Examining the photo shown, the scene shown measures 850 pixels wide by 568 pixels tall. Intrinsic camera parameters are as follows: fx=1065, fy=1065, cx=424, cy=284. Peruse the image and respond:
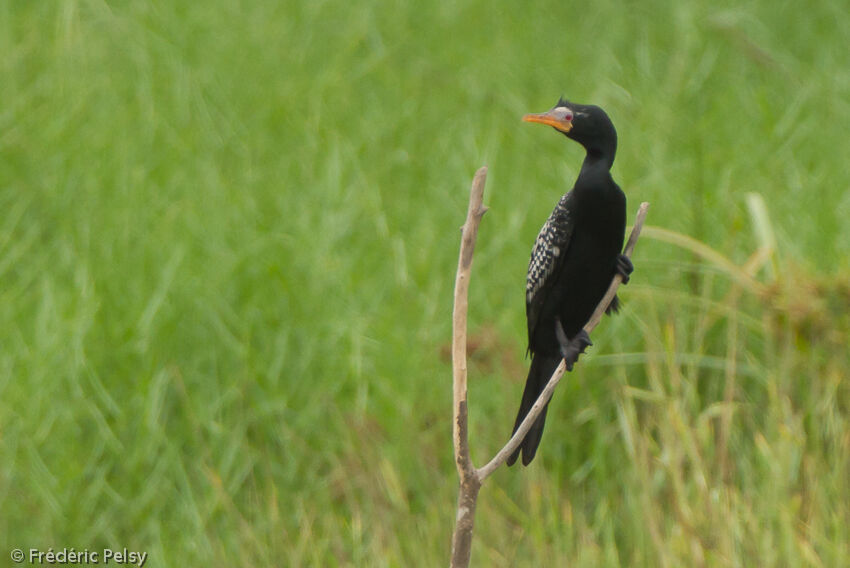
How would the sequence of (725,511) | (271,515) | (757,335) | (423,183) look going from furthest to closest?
(423,183), (757,335), (271,515), (725,511)

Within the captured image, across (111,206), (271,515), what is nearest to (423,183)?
(111,206)

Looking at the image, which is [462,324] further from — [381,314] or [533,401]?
[381,314]

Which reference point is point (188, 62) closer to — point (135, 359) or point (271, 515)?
point (135, 359)

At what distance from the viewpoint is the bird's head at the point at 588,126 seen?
149cm

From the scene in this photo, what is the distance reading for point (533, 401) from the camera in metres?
1.70

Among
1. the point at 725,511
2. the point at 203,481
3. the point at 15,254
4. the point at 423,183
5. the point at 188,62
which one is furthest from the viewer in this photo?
the point at 188,62

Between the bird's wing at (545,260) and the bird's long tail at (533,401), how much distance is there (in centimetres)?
10

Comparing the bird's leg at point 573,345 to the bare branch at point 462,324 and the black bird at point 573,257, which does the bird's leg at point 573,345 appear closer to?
the black bird at point 573,257

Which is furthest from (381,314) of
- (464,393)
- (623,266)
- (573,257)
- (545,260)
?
(464,393)

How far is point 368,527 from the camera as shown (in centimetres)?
430

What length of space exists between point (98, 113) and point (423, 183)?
2022 mm

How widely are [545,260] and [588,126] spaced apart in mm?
649
